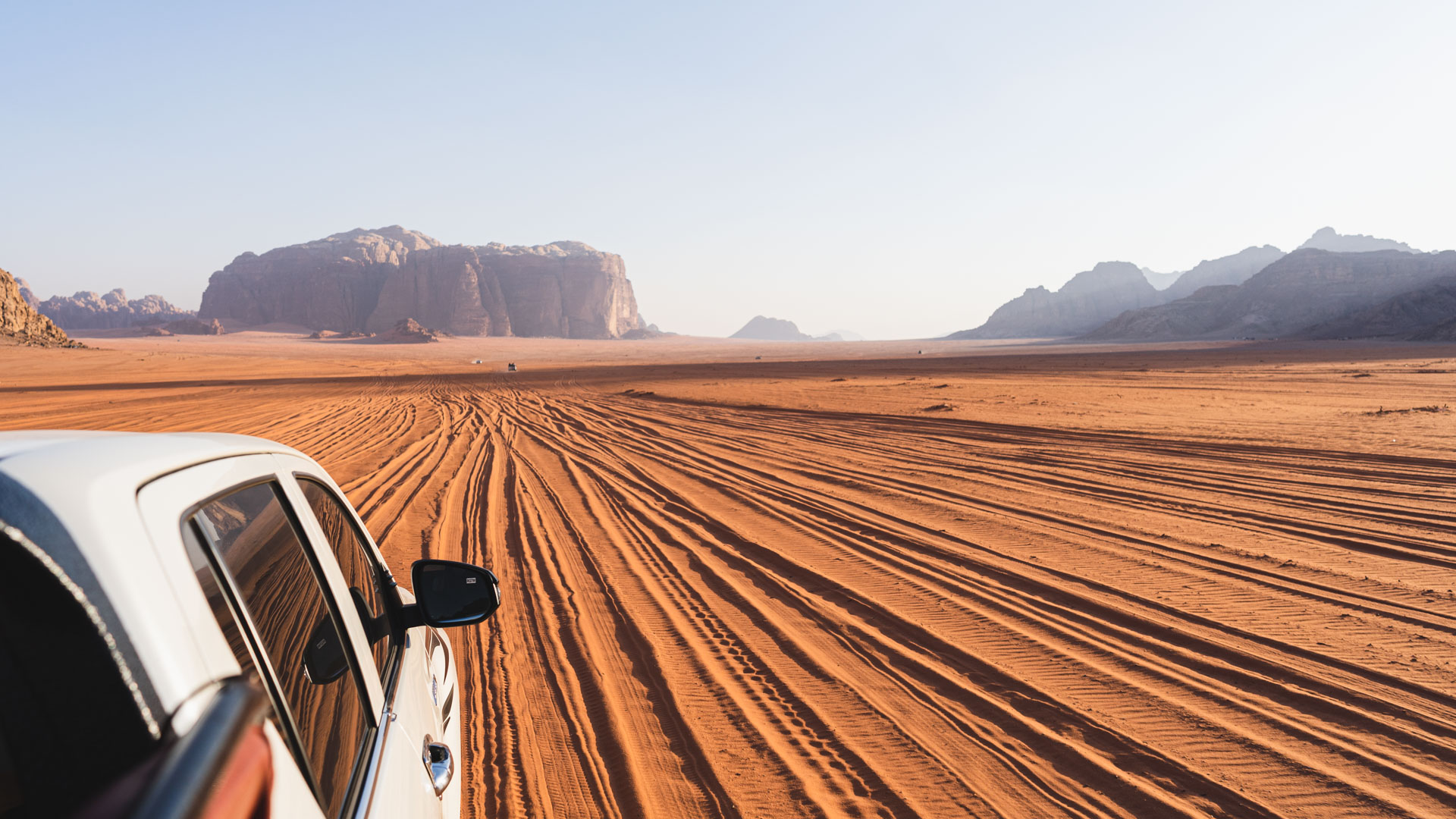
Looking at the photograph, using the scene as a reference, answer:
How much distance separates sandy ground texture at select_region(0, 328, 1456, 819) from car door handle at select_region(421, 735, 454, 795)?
4.20ft

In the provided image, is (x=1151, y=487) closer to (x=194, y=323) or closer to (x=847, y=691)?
(x=847, y=691)

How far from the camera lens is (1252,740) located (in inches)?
140

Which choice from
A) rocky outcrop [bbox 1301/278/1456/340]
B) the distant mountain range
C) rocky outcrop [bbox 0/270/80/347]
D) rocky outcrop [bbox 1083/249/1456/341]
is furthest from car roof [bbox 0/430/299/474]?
rocky outcrop [bbox 1083/249/1456/341]

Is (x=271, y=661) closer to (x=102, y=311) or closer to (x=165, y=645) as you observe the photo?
(x=165, y=645)

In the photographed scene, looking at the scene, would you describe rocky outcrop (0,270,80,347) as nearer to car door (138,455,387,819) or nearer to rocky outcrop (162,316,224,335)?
car door (138,455,387,819)

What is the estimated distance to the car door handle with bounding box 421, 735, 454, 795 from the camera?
6.24 ft

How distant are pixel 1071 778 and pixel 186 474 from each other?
353cm

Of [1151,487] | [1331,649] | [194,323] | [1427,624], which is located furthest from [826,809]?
[194,323]

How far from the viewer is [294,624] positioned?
4.91 feet

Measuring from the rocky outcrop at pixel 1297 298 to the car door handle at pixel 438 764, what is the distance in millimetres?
99611

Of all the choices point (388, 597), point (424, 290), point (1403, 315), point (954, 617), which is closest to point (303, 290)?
point (424, 290)

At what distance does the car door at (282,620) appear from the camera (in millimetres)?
946

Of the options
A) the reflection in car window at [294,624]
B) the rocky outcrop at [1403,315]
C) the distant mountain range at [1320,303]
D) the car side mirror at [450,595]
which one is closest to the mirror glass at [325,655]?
the reflection in car window at [294,624]

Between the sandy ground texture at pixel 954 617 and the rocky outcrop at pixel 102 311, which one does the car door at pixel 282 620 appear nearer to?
the sandy ground texture at pixel 954 617
